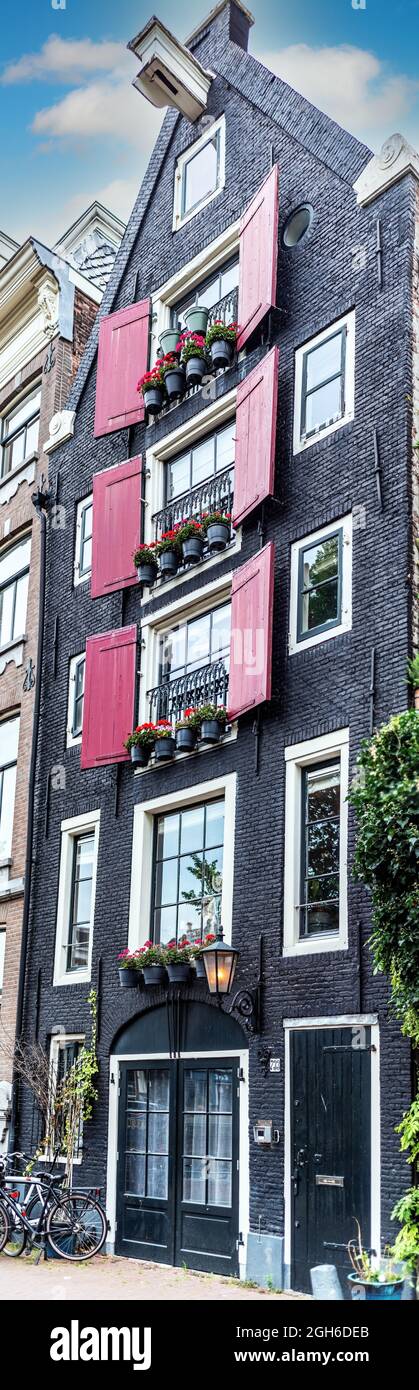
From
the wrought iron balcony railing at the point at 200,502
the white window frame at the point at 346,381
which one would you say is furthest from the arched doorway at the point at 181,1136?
the white window frame at the point at 346,381

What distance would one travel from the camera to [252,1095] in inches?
557

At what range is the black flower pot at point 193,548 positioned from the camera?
16766 millimetres

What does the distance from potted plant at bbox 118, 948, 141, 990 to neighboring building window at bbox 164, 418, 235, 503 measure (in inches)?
242

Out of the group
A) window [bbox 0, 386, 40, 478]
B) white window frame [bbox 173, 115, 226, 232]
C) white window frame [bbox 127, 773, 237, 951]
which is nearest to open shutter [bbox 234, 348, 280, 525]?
white window frame [bbox 127, 773, 237, 951]

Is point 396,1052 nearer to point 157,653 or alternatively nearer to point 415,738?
point 415,738

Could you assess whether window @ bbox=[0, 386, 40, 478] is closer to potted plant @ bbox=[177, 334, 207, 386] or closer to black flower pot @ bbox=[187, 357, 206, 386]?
potted plant @ bbox=[177, 334, 207, 386]

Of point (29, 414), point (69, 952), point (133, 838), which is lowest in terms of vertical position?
point (69, 952)

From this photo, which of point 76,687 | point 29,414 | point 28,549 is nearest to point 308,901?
point 76,687

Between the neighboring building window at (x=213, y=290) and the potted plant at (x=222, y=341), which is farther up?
the neighboring building window at (x=213, y=290)

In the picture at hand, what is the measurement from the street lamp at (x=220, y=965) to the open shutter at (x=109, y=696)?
382 cm

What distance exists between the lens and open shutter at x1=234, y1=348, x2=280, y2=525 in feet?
50.8

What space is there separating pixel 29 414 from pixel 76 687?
20.1ft

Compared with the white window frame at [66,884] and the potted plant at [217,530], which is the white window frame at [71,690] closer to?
the white window frame at [66,884]

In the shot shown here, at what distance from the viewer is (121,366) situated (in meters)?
19.5
